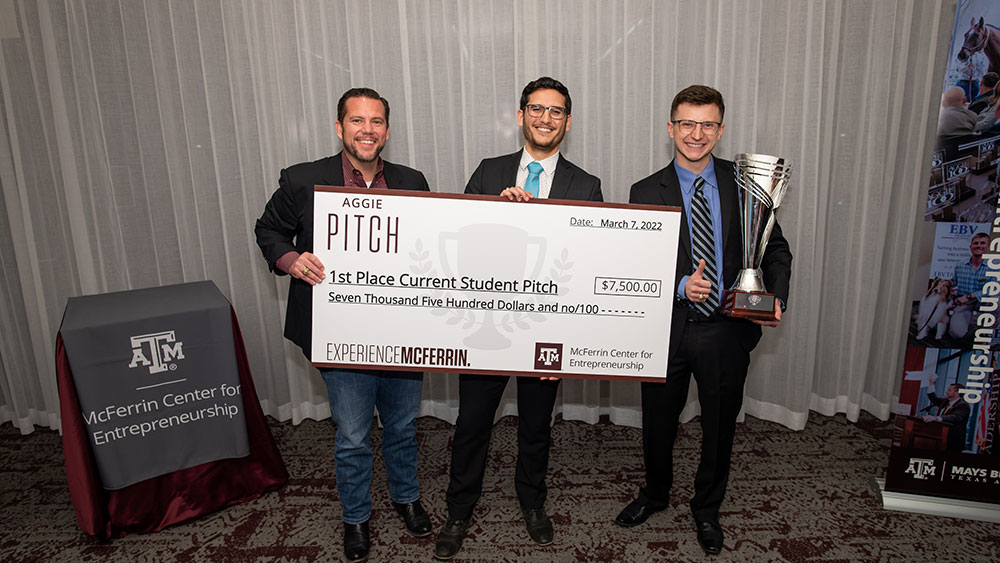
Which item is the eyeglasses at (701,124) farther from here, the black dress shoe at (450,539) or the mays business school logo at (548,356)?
the black dress shoe at (450,539)

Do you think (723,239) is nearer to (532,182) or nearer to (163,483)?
(532,182)

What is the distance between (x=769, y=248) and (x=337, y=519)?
6.52 feet

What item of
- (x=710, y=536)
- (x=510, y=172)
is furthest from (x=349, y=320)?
(x=710, y=536)

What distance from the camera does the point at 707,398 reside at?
2.07 m

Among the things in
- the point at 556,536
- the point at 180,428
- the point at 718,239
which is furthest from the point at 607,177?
the point at 180,428

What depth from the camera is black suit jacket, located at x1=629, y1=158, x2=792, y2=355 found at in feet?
6.50

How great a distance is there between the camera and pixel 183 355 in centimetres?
223

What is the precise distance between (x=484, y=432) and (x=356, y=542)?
2.04 feet

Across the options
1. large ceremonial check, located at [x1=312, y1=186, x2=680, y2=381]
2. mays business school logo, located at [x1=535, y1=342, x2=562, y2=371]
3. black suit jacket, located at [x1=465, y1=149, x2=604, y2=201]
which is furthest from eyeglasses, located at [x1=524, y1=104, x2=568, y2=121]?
mays business school logo, located at [x1=535, y1=342, x2=562, y2=371]

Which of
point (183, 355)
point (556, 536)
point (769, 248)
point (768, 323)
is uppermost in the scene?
point (769, 248)

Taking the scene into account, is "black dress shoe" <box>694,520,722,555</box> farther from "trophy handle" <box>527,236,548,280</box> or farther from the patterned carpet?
"trophy handle" <box>527,236,548,280</box>

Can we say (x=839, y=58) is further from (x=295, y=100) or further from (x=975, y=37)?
(x=295, y=100)

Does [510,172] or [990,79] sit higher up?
[990,79]

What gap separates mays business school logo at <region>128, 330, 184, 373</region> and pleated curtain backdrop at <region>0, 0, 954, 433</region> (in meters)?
0.90
